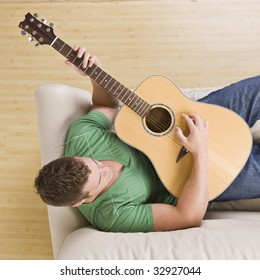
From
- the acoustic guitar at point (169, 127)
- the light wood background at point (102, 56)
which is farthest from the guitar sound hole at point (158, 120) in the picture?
the light wood background at point (102, 56)

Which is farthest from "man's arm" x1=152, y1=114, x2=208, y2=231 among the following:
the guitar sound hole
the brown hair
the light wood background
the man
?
the light wood background

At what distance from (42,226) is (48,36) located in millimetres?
1017

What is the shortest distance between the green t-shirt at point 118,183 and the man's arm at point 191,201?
4 cm

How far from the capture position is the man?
1.23 m

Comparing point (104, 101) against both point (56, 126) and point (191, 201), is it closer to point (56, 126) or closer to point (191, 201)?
point (56, 126)

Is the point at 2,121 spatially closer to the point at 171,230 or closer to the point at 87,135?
the point at 87,135

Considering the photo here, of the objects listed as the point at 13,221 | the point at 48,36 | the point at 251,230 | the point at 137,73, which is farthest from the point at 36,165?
the point at 251,230

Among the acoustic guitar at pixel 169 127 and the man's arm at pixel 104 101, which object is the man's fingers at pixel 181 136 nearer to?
the acoustic guitar at pixel 169 127

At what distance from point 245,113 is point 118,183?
54 centimetres

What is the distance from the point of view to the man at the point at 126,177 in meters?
1.23

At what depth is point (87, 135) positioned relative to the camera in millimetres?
1432

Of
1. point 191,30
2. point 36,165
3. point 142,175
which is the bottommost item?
point 36,165

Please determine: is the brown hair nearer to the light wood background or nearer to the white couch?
the white couch

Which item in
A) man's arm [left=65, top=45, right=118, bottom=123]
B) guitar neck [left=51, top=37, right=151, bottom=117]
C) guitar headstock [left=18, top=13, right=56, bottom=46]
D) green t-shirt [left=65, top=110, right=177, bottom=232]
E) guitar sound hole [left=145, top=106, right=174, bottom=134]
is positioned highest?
guitar headstock [left=18, top=13, right=56, bottom=46]
